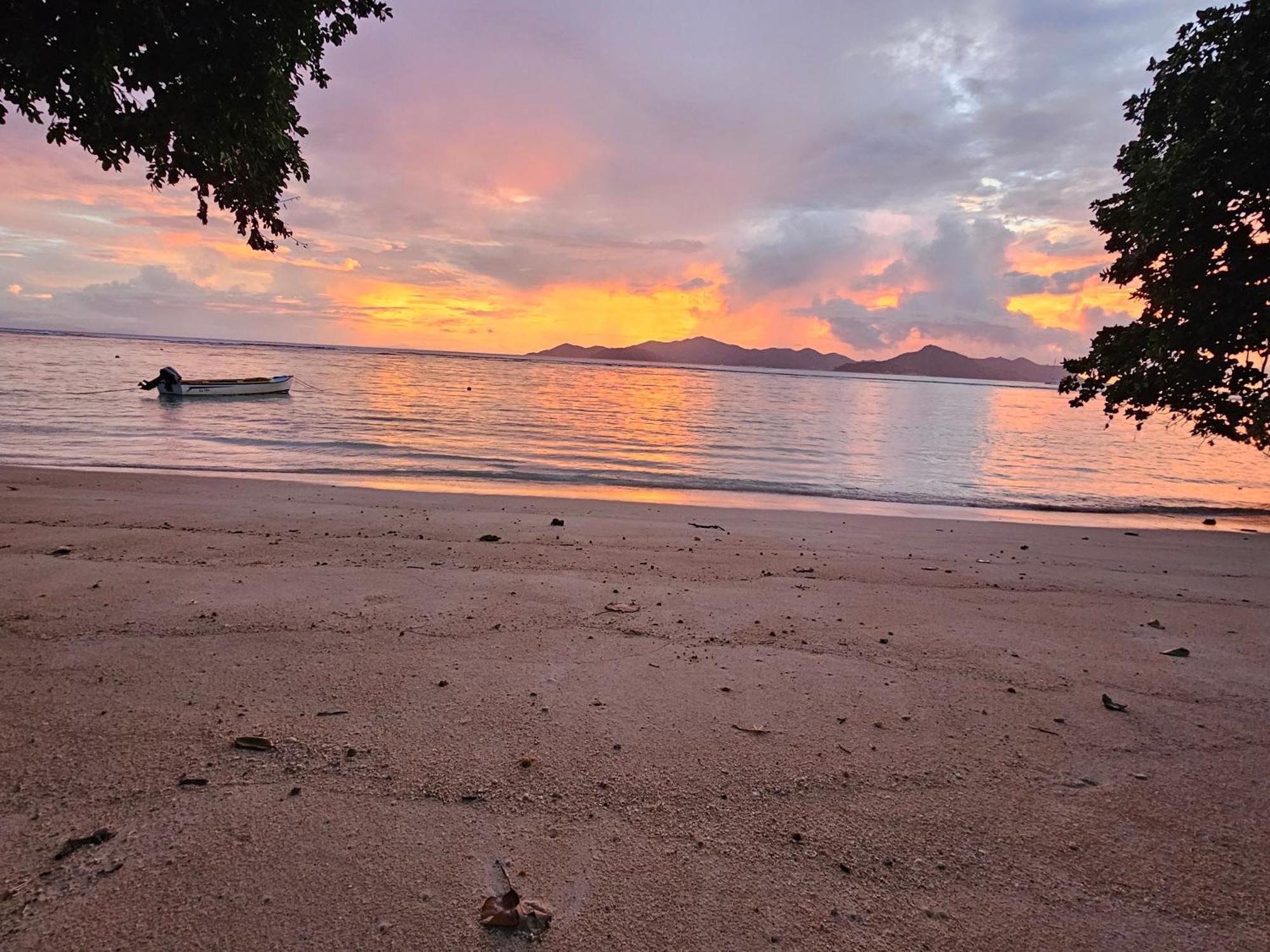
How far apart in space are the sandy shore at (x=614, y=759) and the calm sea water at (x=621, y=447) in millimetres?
9202

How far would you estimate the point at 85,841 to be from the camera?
235cm

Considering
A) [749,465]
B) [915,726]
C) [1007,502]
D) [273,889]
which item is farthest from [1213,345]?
[273,889]

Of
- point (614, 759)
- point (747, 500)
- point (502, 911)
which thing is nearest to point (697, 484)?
point (747, 500)

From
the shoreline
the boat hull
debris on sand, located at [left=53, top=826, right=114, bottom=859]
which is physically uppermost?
the boat hull

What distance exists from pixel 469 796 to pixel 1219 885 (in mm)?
2949

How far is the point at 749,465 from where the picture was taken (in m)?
18.7

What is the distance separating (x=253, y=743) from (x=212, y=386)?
36949mm

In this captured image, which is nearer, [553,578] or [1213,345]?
[553,578]

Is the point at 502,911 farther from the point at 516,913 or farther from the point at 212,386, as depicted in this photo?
the point at 212,386

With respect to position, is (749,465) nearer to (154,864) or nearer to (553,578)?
(553,578)

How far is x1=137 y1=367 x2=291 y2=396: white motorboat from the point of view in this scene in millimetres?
31406

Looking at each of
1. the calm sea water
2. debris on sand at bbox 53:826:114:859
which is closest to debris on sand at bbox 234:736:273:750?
debris on sand at bbox 53:826:114:859

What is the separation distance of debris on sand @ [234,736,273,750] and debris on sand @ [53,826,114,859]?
2.02ft

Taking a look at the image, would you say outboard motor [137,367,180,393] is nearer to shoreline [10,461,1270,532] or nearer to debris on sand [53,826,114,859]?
shoreline [10,461,1270,532]
